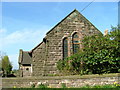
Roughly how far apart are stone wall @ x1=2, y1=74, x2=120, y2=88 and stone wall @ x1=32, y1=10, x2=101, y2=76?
16.9 feet

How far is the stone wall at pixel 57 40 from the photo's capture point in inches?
637

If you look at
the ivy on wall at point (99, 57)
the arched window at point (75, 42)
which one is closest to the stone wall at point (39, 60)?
the ivy on wall at point (99, 57)

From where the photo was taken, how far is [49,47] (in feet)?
53.9

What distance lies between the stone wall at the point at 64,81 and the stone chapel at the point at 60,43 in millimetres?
5141

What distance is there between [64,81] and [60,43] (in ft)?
Result: 21.0

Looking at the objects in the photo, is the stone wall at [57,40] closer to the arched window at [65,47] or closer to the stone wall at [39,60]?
the stone wall at [39,60]

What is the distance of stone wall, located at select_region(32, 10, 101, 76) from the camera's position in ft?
53.1

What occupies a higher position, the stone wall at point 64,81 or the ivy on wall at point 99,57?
the ivy on wall at point 99,57

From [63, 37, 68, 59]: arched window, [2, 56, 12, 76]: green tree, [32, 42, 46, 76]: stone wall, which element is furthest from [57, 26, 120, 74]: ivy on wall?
[2, 56, 12, 76]: green tree

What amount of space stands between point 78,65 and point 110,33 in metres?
3.37

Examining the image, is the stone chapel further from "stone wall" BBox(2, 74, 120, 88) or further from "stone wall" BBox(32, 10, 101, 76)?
"stone wall" BBox(2, 74, 120, 88)

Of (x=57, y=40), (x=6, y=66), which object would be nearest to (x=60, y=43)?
(x=57, y=40)

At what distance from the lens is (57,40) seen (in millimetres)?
16656

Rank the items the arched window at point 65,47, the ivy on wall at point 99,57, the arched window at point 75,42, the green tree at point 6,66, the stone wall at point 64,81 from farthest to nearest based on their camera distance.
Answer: the green tree at point 6,66 → the arched window at point 75,42 → the arched window at point 65,47 → the ivy on wall at point 99,57 → the stone wall at point 64,81
